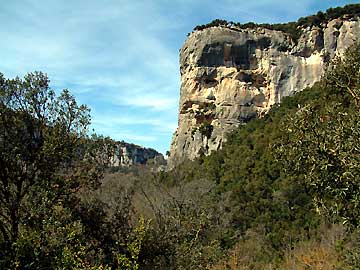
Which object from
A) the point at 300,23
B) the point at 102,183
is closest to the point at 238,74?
the point at 300,23

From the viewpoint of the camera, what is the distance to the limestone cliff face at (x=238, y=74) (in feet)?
199

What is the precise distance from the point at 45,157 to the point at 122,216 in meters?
2.69

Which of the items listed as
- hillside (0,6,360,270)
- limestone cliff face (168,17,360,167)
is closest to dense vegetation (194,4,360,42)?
limestone cliff face (168,17,360,167)

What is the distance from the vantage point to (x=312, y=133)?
8.20 metres

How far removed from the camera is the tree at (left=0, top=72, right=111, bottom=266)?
10.1 m

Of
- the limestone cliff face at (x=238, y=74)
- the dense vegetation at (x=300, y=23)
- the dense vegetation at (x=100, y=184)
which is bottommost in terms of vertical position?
the dense vegetation at (x=100, y=184)

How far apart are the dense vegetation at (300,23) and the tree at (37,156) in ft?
184

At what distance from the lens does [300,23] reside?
211 feet

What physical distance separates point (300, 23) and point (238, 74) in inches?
458

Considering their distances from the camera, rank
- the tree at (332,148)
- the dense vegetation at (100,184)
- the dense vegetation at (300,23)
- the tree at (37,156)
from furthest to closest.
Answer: the dense vegetation at (300,23)
the tree at (37,156)
the dense vegetation at (100,184)
the tree at (332,148)

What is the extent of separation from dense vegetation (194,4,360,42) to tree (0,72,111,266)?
184 ft

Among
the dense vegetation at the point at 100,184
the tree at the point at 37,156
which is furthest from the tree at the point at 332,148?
the tree at the point at 37,156

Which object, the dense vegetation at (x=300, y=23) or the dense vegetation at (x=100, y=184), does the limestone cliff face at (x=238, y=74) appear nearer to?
the dense vegetation at (x=300, y=23)

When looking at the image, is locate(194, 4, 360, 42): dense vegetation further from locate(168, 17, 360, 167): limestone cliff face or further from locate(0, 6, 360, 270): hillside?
locate(0, 6, 360, 270): hillside
